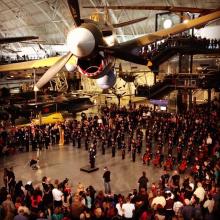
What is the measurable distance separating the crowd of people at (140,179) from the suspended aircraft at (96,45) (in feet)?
11.7

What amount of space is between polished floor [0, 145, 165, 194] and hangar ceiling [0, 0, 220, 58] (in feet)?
37.9

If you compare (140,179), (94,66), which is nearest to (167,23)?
(140,179)

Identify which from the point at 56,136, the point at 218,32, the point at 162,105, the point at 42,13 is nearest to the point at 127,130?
the point at 162,105

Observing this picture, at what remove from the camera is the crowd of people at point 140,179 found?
824cm

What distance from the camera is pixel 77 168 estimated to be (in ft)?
48.2

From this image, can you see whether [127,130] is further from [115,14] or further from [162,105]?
[115,14]

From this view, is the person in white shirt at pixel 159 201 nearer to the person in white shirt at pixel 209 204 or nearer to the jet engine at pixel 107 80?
the person in white shirt at pixel 209 204

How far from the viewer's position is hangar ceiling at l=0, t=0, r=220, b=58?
89.9ft

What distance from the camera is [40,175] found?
45.2 feet

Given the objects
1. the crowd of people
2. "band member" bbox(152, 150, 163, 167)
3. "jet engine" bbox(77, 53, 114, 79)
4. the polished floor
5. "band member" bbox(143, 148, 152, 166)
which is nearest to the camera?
"jet engine" bbox(77, 53, 114, 79)

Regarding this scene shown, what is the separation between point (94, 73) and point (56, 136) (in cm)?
1266

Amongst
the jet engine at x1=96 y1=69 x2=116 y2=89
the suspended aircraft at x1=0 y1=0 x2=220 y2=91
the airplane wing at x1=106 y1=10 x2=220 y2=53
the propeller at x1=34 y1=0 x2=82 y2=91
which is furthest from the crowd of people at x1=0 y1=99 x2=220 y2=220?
the airplane wing at x1=106 y1=10 x2=220 y2=53

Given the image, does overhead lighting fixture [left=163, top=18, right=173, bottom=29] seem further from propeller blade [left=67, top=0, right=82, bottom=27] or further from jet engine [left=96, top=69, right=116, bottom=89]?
propeller blade [left=67, top=0, right=82, bottom=27]

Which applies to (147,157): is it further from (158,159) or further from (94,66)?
(94,66)
